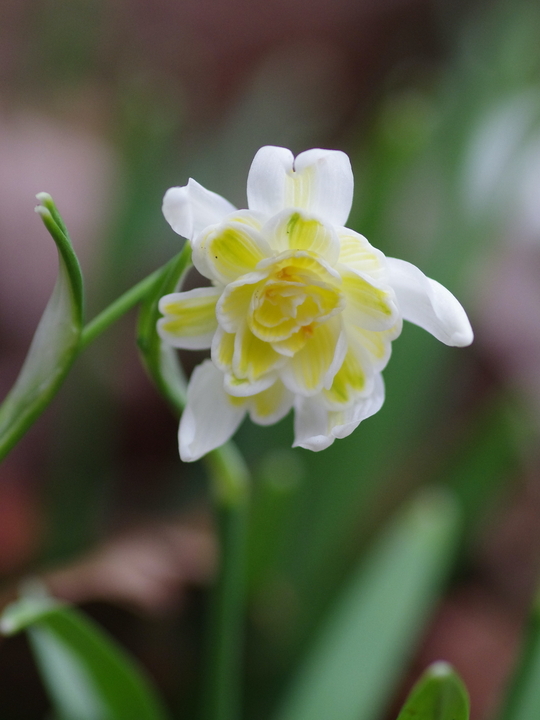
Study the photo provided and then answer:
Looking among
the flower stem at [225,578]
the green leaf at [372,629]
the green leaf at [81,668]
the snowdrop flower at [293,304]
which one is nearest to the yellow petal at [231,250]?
the snowdrop flower at [293,304]

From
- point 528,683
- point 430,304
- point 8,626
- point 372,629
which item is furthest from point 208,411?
point 372,629

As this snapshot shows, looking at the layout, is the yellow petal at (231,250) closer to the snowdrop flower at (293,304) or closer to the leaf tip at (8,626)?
the snowdrop flower at (293,304)

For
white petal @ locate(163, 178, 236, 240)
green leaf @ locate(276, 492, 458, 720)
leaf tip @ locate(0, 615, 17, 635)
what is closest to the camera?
white petal @ locate(163, 178, 236, 240)

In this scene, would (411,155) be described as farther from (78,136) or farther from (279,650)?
(78,136)

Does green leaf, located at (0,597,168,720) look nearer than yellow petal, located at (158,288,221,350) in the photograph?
No

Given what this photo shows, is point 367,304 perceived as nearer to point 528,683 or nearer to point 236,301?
point 236,301

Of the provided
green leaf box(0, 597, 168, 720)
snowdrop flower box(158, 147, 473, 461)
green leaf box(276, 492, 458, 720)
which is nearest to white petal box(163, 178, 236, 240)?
snowdrop flower box(158, 147, 473, 461)

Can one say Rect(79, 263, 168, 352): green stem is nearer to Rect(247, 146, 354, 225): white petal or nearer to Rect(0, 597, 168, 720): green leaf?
Rect(247, 146, 354, 225): white petal
